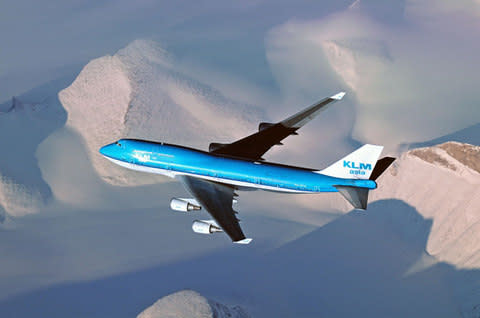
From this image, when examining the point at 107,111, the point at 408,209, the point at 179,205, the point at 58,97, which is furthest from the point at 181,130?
the point at 408,209

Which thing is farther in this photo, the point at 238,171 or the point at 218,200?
the point at 238,171

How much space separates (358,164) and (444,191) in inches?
1052

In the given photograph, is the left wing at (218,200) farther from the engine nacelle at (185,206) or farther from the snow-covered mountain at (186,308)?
the snow-covered mountain at (186,308)

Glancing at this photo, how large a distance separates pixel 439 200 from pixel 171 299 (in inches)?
1762

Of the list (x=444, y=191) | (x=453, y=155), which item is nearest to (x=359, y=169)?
(x=444, y=191)

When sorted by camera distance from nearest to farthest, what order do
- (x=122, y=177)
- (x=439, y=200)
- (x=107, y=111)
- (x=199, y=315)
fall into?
(x=199, y=315), (x=439, y=200), (x=122, y=177), (x=107, y=111)

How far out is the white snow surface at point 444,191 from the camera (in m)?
82.9

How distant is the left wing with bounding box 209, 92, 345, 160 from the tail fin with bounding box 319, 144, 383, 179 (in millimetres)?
10427

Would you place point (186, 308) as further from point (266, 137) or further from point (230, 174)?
point (266, 137)

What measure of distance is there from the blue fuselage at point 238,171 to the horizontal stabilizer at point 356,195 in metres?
0.62

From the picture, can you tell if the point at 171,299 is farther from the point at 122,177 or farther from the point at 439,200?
the point at 439,200

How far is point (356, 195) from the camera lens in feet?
225

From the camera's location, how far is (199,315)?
214ft

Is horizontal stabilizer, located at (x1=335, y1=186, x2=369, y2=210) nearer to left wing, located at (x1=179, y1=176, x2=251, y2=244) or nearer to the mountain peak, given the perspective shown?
left wing, located at (x1=179, y1=176, x2=251, y2=244)
